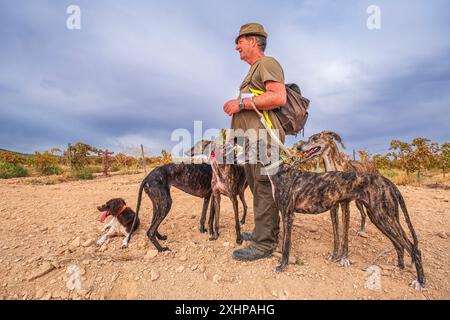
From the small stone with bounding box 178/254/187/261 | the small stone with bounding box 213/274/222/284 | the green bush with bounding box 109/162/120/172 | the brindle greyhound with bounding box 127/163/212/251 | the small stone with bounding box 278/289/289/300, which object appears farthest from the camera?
the green bush with bounding box 109/162/120/172

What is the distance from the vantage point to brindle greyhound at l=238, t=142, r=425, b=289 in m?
2.89

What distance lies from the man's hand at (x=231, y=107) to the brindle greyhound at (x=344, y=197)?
54 centimetres

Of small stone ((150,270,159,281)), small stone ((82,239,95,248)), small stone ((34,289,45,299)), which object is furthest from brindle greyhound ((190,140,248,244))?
small stone ((34,289,45,299))

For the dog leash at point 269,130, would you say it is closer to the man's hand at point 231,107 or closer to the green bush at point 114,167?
the man's hand at point 231,107

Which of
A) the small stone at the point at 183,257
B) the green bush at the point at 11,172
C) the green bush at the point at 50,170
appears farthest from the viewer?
the green bush at the point at 50,170

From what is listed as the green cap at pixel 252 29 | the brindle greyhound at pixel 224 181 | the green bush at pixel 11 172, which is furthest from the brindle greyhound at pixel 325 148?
the green bush at pixel 11 172

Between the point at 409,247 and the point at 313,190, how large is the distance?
4.14 feet

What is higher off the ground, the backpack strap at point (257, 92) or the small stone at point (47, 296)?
the backpack strap at point (257, 92)

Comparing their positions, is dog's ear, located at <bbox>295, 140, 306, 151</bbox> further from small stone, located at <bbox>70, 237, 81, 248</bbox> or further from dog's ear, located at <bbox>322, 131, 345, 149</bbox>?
small stone, located at <bbox>70, 237, 81, 248</bbox>

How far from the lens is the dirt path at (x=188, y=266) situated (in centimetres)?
284

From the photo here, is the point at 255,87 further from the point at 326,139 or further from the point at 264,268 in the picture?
the point at 264,268

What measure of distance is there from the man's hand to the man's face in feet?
2.52

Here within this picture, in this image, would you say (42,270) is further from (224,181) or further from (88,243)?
(224,181)

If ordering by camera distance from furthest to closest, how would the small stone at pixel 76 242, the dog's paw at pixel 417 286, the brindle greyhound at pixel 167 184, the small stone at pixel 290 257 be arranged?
the small stone at pixel 76 242 < the brindle greyhound at pixel 167 184 < the small stone at pixel 290 257 < the dog's paw at pixel 417 286
